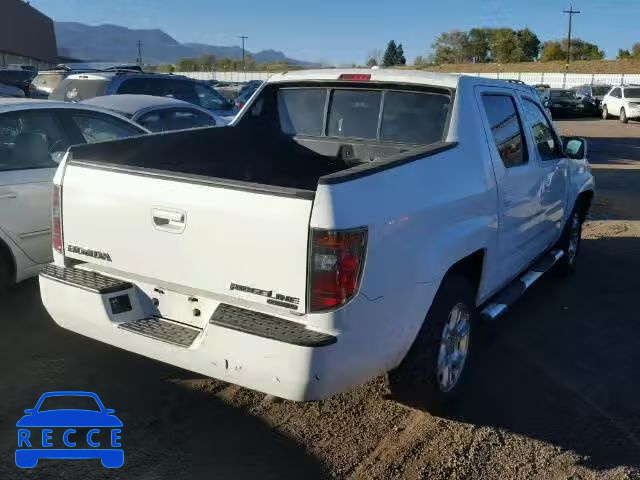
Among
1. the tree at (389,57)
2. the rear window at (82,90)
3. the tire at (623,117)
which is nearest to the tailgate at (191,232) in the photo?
the rear window at (82,90)

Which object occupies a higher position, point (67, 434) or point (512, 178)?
point (512, 178)

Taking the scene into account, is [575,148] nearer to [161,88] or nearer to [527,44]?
[161,88]

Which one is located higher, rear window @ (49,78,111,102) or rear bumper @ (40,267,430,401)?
rear window @ (49,78,111,102)

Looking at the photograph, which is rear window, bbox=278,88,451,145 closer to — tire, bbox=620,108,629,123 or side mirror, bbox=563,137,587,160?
side mirror, bbox=563,137,587,160

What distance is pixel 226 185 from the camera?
10.2 ft

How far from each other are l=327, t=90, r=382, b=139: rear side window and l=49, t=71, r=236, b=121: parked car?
756cm

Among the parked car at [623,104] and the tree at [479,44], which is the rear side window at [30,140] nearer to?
the parked car at [623,104]

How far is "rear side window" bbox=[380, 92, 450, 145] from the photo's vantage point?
4.43 m

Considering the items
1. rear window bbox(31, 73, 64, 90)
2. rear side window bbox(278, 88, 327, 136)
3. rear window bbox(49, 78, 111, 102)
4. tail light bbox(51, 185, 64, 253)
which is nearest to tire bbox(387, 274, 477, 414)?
rear side window bbox(278, 88, 327, 136)

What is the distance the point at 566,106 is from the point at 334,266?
35.0 m

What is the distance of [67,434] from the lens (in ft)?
11.5

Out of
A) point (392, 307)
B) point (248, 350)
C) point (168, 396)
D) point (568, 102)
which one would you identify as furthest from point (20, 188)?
point (568, 102)

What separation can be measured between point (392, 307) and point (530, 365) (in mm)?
1989

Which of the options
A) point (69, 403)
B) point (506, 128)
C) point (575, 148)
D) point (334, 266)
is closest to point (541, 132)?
point (575, 148)
